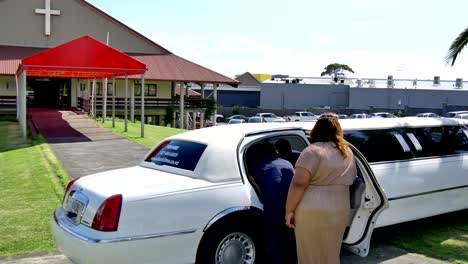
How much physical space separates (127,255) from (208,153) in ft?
4.20

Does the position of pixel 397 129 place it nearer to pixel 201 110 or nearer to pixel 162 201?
pixel 162 201

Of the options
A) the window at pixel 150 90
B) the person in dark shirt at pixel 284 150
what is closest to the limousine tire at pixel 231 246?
the person in dark shirt at pixel 284 150

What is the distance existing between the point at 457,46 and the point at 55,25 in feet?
96.8

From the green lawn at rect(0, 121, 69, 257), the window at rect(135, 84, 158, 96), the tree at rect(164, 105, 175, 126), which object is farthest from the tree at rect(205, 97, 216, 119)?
the green lawn at rect(0, 121, 69, 257)

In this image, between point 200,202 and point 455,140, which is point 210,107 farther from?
point 200,202

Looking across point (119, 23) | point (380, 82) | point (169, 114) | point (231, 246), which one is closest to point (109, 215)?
point (231, 246)

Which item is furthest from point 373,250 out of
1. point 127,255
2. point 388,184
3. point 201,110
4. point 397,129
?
point 201,110

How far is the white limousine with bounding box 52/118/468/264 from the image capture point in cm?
442

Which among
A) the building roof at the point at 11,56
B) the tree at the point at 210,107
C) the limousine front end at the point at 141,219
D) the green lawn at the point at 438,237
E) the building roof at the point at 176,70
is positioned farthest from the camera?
the tree at the point at 210,107

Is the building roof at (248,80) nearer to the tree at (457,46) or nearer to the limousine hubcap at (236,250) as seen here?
the tree at (457,46)

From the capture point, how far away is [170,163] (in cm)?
551

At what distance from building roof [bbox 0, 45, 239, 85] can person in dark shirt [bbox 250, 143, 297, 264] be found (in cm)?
3180

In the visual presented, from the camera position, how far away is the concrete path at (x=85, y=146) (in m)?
12.1

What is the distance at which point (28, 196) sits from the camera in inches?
344
